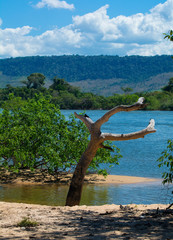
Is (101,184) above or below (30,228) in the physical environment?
below

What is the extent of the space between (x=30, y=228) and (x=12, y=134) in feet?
29.5

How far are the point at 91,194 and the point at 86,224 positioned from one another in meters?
8.08

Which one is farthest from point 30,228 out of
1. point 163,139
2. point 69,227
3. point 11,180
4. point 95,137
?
point 163,139

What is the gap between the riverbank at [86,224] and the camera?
580cm

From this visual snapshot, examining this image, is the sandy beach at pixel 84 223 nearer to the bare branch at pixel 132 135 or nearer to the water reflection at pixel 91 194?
the bare branch at pixel 132 135

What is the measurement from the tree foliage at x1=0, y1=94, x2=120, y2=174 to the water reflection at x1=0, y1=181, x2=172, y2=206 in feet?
3.20

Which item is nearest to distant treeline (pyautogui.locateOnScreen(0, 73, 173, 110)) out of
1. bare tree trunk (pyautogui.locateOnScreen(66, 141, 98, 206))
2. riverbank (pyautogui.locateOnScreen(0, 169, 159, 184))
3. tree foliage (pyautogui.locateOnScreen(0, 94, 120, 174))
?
riverbank (pyautogui.locateOnScreen(0, 169, 159, 184))

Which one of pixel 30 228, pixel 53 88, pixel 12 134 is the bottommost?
pixel 30 228

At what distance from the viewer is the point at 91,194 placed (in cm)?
1465

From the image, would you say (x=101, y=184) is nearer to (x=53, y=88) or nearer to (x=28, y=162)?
(x=28, y=162)

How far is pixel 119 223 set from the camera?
21.8 feet

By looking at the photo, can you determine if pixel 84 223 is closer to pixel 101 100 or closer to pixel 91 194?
pixel 91 194

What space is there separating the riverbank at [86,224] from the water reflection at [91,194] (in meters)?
5.11

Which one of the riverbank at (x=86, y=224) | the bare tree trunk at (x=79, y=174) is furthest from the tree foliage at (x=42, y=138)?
the riverbank at (x=86, y=224)
